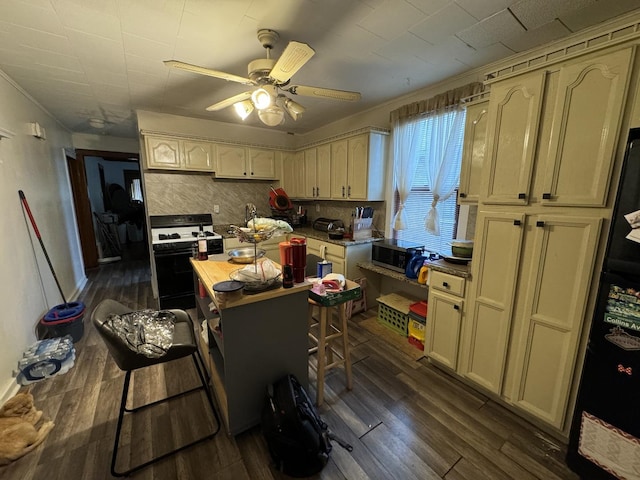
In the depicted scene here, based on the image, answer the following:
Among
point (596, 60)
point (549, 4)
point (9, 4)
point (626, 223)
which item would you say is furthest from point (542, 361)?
point (9, 4)

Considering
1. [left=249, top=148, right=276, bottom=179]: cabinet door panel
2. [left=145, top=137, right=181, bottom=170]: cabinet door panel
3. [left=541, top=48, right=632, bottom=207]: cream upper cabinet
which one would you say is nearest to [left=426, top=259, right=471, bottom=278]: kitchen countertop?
[left=541, top=48, right=632, bottom=207]: cream upper cabinet

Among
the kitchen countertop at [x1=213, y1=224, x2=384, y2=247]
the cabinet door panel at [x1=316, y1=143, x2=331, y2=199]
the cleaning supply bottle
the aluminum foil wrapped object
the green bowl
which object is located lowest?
the aluminum foil wrapped object

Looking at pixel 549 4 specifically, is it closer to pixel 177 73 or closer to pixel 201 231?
pixel 177 73

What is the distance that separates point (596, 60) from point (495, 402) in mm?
2110

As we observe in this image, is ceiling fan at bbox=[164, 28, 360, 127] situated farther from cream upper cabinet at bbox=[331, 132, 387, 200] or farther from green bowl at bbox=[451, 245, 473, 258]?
green bowl at bbox=[451, 245, 473, 258]

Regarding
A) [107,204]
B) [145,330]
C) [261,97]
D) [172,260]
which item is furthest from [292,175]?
[107,204]

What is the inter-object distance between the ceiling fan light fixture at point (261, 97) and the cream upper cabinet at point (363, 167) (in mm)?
1580

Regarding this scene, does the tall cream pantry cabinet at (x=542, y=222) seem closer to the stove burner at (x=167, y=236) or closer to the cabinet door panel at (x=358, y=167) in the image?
the cabinet door panel at (x=358, y=167)

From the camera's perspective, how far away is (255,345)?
1.49 metres

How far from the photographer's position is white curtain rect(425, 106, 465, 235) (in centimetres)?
235

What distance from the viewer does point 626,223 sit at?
1.13m

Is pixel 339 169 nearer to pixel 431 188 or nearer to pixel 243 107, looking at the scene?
pixel 431 188

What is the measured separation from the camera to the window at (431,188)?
2.39 meters

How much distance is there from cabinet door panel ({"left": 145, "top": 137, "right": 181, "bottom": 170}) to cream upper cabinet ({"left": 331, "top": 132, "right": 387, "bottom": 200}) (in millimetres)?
2109
